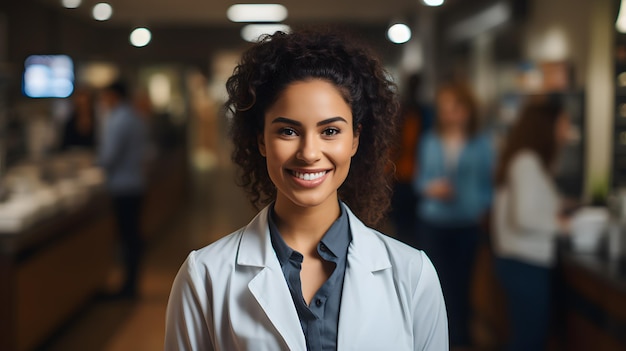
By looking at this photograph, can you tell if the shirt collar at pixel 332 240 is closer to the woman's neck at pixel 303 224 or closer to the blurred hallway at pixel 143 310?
the woman's neck at pixel 303 224

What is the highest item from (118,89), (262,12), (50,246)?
(262,12)

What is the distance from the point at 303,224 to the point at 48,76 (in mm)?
7399

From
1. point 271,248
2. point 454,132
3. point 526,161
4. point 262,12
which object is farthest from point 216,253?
point 454,132

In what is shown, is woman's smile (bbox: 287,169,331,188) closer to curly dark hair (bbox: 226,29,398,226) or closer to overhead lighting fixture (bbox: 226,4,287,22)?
curly dark hair (bbox: 226,29,398,226)

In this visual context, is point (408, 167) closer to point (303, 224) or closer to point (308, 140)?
point (303, 224)

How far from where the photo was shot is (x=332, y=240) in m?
1.43

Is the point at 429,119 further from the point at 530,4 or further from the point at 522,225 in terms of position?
the point at 530,4

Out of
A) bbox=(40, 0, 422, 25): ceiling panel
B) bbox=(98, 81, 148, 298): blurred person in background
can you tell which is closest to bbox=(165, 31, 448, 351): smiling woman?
bbox=(40, 0, 422, 25): ceiling panel

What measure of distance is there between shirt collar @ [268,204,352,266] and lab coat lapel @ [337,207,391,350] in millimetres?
20

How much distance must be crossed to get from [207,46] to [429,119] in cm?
406

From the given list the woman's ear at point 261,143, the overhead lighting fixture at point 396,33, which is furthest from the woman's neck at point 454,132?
the woman's ear at point 261,143

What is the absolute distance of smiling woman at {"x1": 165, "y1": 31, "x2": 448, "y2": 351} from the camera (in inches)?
52.4

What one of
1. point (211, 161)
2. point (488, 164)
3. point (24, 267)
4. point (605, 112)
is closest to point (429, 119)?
point (488, 164)

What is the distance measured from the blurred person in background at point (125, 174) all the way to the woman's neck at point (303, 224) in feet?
15.5
